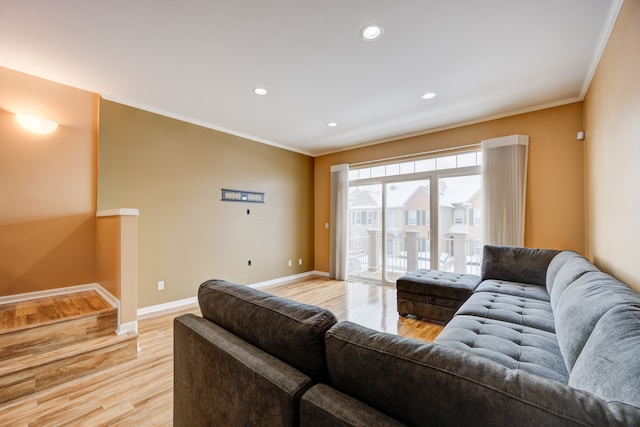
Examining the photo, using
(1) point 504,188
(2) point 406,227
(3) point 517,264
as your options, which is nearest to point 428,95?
(1) point 504,188

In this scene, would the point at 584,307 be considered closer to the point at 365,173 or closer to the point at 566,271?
the point at 566,271

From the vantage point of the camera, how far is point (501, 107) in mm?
3520

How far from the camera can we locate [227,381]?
106cm

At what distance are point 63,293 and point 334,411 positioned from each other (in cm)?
368

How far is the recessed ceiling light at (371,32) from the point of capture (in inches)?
81.5

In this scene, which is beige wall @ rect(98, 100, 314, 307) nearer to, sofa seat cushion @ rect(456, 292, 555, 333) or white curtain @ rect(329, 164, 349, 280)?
white curtain @ rect(329, 164, 349, 280)

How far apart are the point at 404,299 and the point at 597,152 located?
2424 millimetres

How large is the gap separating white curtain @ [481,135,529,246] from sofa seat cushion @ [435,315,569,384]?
2114 mm

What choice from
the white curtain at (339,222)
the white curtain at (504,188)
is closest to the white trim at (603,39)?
the white curtain at (504,188)

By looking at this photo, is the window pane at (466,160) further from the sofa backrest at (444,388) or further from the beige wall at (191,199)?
the sofa backrest at (444,388)

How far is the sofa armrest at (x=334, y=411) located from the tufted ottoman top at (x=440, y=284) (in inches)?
101

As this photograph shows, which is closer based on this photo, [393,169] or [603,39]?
[603,39]

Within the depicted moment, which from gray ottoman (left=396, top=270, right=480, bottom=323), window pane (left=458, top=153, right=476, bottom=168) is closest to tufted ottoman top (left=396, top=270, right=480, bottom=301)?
gray ottoman (left=396, top=270, right=480, bottom=323)

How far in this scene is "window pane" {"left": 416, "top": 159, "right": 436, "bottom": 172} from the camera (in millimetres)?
4422
